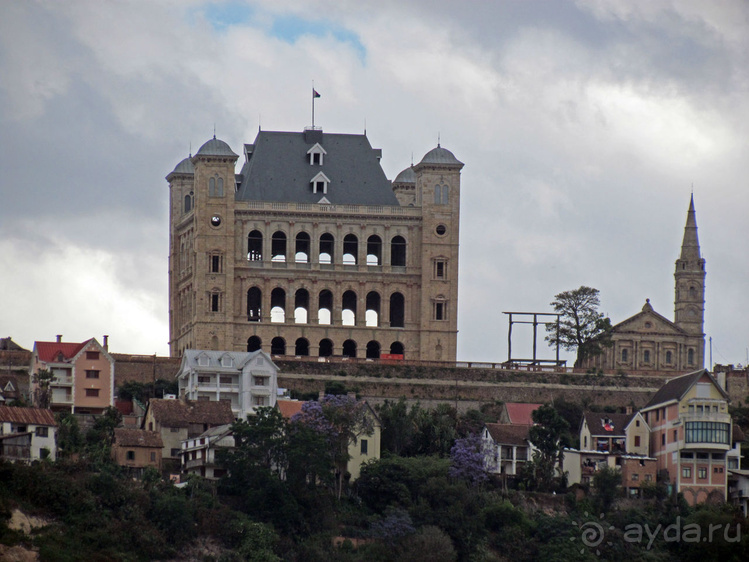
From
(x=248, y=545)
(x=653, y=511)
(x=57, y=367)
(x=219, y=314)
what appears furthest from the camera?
(x=219, y=314)

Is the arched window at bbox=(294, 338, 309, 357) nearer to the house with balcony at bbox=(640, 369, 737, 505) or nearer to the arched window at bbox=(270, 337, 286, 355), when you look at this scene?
the arched window at bbox=(270, 337, 286, 355)

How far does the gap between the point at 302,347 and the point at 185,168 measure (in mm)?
19116

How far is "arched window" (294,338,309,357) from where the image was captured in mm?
178375

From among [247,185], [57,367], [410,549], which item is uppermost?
[247,185]

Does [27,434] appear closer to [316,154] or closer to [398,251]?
[398,251]

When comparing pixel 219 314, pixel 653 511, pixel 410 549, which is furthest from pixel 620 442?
pixel 219 314

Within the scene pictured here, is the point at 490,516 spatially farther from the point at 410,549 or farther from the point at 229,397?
the point at 229,397

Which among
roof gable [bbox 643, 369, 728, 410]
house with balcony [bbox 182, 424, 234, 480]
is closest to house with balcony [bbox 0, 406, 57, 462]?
house with balcony [bbox 182, 424, 234, 480]

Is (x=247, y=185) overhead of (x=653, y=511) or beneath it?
overhead

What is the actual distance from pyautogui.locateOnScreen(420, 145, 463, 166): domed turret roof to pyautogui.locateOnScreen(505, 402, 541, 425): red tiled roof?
23777 mm

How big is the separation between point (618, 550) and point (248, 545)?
23.2 m

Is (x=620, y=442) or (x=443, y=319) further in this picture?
(x=443, y=319)

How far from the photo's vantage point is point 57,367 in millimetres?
159500

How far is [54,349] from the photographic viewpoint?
16100 cm
